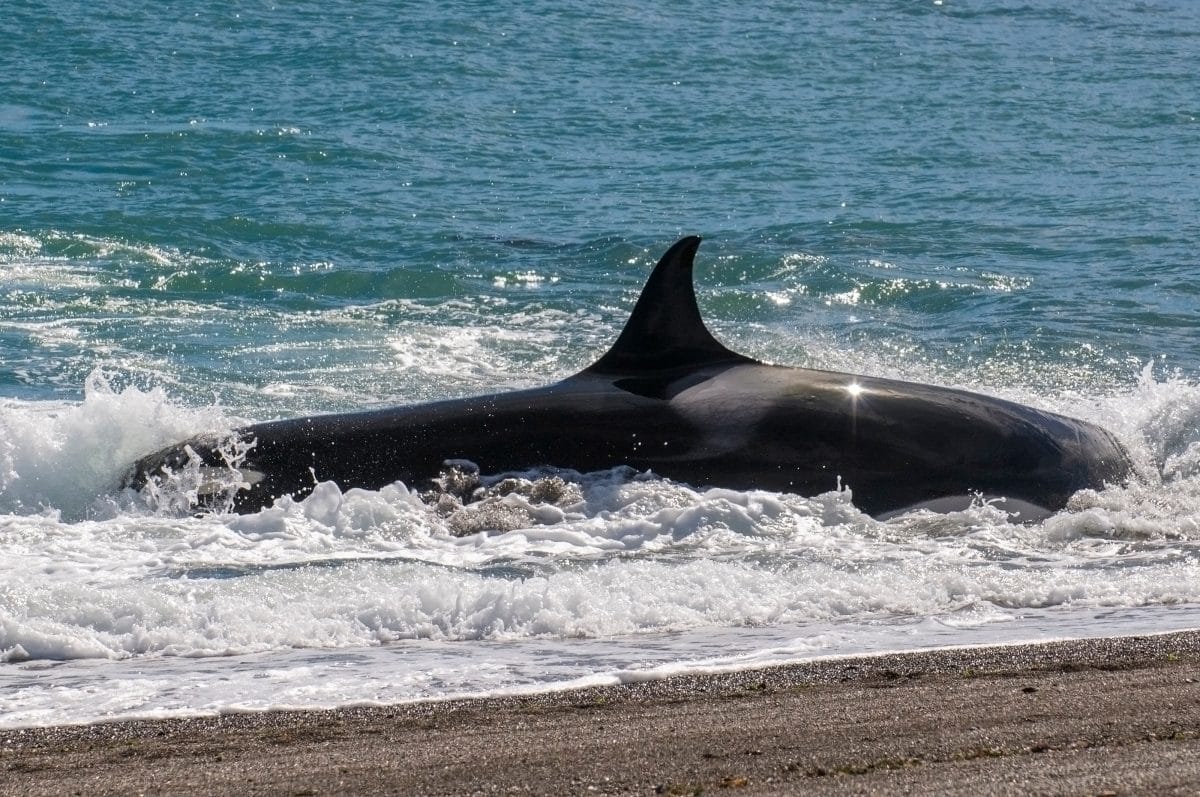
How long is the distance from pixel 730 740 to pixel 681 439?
5.22 meters

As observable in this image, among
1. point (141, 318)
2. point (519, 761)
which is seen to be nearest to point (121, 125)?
point (141, 318)

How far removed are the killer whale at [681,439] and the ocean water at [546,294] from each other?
0.94 feet

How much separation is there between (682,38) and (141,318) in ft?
88.3

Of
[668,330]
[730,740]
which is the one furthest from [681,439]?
[730,740]

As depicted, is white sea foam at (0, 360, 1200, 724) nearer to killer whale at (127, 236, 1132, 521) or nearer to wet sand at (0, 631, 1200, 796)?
killer whale at (127, 236, 1132, 521)

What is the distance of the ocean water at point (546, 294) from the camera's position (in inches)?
318

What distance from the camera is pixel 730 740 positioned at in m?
5.69

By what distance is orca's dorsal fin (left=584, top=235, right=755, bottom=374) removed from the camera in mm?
10891

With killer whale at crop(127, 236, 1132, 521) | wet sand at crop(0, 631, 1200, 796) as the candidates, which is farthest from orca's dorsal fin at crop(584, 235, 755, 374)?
wet sand at crop(0, 631, 1200, 796)

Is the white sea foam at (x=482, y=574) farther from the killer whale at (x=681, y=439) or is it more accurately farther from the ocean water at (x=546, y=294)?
the killer whale at (x=681, y=439)

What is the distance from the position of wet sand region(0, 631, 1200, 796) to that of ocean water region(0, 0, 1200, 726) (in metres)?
0.45

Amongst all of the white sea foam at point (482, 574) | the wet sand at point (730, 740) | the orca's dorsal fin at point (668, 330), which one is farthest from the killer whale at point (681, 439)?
the wet sand at point (730, 740)

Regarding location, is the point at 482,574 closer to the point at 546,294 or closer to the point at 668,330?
the point at 668,330

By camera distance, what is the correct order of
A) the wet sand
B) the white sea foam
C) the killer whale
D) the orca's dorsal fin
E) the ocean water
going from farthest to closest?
the orca's dorsal fin
the killer whale
the ocean water
the white sea foam
the wet sand
